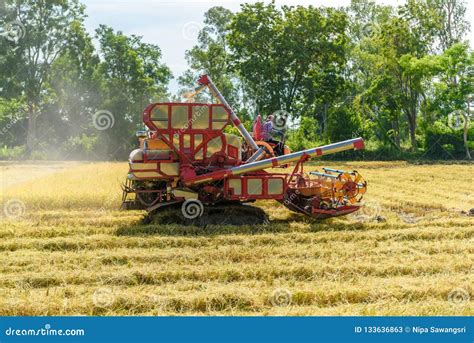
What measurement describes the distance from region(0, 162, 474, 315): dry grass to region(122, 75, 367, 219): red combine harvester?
0.57 meters

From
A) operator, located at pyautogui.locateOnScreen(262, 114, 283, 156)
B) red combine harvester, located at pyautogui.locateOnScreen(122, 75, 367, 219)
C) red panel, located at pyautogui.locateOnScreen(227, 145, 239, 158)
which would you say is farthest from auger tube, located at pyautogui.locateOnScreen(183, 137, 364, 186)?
operator, located at pyautogui.locateOnScreen(262, 114, 283, 156)

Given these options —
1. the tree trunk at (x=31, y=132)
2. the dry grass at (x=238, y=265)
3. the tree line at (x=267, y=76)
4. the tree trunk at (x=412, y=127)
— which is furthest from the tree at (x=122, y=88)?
the dry grass at (x=238, y=265)

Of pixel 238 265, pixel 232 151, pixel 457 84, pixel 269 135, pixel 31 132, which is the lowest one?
pixel 238 265

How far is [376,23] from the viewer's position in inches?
2119

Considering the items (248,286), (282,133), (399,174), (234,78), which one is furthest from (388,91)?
(248,286)

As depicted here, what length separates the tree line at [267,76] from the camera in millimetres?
37312

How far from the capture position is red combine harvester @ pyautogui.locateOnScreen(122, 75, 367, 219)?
11391 millimetres

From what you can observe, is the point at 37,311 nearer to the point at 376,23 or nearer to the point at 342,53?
the point at 342,53

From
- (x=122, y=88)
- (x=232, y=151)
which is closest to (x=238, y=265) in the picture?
(x=232, y=151)

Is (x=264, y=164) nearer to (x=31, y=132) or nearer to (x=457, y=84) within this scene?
(x=457, y=84)

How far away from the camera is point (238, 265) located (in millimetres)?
8266

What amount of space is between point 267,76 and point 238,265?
3067 centimetres

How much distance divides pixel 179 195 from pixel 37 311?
5.42 meters

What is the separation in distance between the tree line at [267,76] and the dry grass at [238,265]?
25.0 metres
